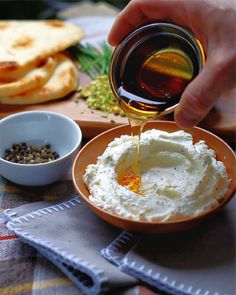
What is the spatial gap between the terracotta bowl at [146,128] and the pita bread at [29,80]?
482mm

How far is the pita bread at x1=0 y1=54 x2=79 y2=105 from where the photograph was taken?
186 cm

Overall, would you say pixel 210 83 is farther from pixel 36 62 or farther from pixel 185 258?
pixel 36 62

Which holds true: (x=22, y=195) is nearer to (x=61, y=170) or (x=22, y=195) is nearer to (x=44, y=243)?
(x=61, y=170)

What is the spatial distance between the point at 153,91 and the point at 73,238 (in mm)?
487

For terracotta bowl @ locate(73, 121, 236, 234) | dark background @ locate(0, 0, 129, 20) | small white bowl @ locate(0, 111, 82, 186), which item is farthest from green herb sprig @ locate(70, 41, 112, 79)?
dark background @ locate(0, 0, 129, 20)

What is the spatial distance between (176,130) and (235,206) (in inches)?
12.8

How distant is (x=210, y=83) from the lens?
1.08 metres

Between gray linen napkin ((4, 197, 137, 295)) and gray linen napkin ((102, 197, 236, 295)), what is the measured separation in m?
0.04

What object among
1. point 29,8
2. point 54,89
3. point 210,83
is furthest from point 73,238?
point 29,8

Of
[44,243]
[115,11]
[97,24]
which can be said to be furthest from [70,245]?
[115,11]

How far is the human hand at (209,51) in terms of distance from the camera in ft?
3.56

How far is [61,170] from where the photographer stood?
151cm

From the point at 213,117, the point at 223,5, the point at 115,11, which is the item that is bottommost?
the point at 115,11

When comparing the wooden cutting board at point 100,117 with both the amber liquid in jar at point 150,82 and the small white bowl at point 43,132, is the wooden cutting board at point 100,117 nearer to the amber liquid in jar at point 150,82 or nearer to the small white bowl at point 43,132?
the small white bowl at point 43,132
